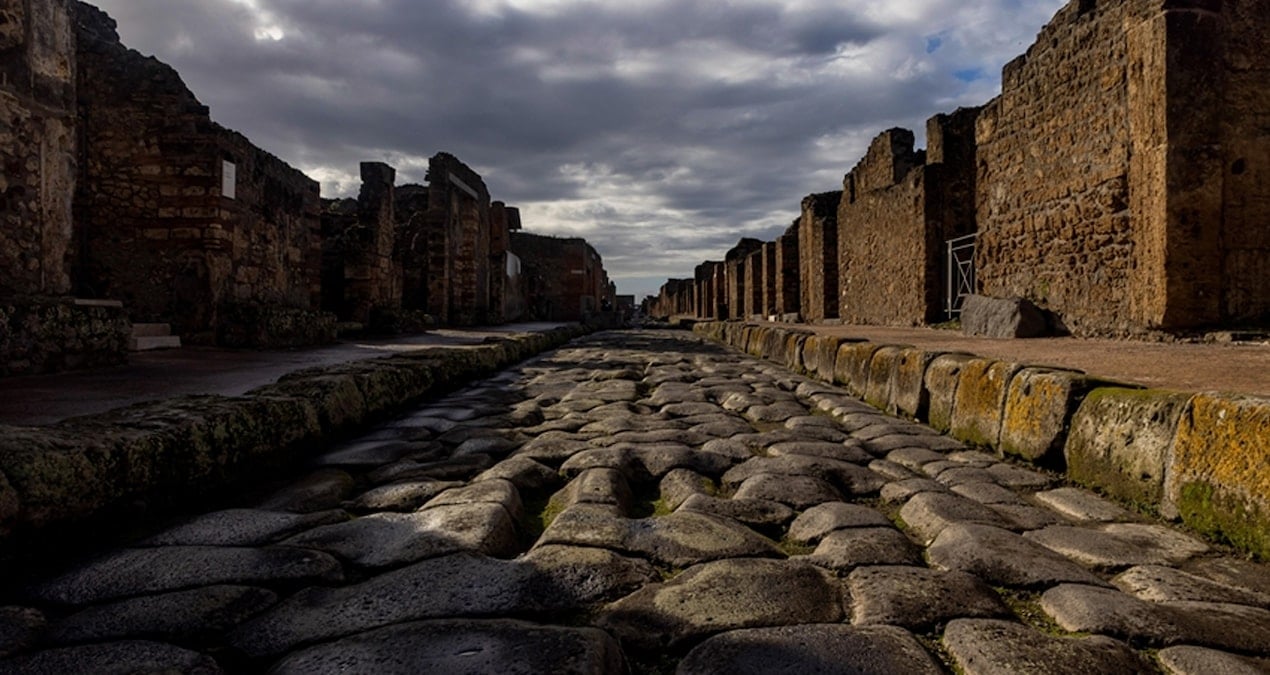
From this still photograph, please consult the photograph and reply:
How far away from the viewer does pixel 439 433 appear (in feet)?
11.8

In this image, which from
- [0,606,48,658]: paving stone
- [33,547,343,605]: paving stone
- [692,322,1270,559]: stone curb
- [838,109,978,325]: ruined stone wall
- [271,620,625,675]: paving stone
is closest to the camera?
[271,620,625,675]: paving stone

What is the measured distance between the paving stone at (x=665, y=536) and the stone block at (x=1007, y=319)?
5.83 m

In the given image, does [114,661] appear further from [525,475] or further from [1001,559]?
[1001,559]

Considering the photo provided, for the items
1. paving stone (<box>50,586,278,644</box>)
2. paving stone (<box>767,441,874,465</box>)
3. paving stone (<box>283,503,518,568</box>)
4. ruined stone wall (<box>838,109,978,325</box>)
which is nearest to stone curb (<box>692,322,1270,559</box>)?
paving stone (<box>767,441,874,465</box>)

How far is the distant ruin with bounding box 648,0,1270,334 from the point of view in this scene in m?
5.22

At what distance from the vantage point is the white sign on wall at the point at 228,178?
8.09 metres

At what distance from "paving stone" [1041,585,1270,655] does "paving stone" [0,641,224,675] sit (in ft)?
5.31

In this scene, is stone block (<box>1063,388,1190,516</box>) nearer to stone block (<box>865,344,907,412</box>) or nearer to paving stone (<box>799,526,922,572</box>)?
paving stone (<box>799,526,922,572</box>)

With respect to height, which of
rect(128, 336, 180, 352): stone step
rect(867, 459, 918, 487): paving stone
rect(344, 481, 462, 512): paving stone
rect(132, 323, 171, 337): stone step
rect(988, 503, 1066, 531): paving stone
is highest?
rect(132, 323, 171, 337): stone step

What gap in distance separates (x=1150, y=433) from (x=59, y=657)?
278 cm

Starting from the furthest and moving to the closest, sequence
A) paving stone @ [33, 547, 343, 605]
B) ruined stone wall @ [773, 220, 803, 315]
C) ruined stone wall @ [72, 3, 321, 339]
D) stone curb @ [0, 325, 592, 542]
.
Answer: ruined stone wall @ [773, 220, 803, 315] < ruined stone wall @ [72, 3, 321, 339] < stone curb @ [0, 325, 592, 542] < paving stone @ [33, 547, 343, 605]

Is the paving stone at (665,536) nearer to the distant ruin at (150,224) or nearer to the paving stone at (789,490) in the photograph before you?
the paving stone at (789,490)

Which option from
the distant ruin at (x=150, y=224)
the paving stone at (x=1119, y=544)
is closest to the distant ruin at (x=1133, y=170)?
the paving stone at (x=1119, y=544)

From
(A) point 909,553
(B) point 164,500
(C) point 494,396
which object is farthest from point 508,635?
(C) point 494,396
